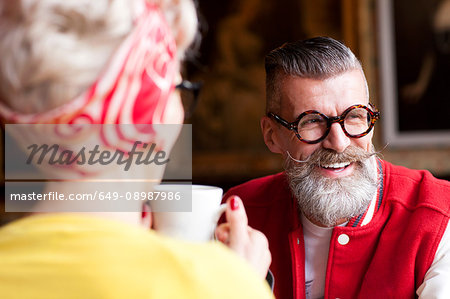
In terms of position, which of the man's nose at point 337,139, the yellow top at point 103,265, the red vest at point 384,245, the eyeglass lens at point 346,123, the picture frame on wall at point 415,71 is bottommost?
the red vest at point 384,245

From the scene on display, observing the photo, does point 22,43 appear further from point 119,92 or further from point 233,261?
point 233,261

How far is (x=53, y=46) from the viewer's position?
92cm

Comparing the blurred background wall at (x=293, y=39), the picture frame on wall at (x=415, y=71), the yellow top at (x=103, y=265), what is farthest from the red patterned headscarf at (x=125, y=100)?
the picture frame on wall at (x=415, y=71)

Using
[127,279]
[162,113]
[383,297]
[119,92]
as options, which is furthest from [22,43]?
[383,297]

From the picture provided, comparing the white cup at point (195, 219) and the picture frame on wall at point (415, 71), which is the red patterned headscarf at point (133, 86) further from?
the picture frame on wall at point (415, 71)

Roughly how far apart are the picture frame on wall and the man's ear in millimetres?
5088

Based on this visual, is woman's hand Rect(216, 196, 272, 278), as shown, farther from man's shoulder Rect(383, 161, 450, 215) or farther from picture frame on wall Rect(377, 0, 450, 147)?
picture frame on wall Rect(377, 0, 450, 147)

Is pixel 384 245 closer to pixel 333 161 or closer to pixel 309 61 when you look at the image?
pixel 333 161

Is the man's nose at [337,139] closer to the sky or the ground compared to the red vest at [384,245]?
closer to the sky

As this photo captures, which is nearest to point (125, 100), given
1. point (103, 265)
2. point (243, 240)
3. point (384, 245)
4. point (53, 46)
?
point (53, 46)

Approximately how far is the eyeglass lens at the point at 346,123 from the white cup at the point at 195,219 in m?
0.77

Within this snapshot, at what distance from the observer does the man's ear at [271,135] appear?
2.23m

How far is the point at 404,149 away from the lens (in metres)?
7.22

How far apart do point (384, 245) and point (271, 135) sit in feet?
2.29
